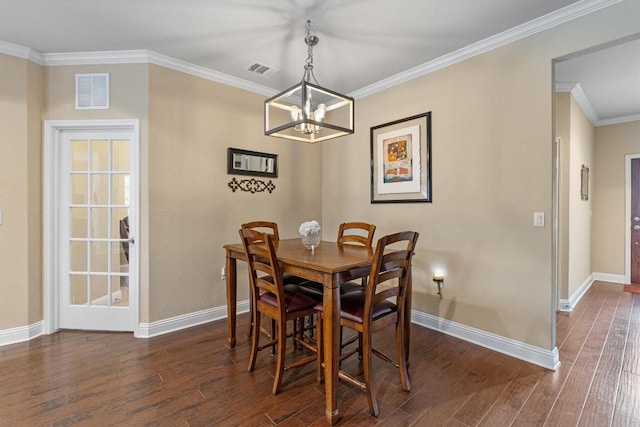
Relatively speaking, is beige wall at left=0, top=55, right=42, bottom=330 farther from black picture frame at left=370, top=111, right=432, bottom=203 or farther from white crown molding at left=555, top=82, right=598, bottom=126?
white crown molding at left=555, top=82, right=598, bottom=126

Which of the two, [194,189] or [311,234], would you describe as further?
[194,189]

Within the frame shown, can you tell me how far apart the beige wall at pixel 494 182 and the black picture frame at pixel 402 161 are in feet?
0.30

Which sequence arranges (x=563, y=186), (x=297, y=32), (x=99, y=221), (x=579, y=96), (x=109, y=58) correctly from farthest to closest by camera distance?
(x=579, y=96)
(x=563, y=186)
(x=99, y=221)
(x=109, y=58)
(x=297, y=32)

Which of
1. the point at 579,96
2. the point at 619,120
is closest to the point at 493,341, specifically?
the point at 579,96

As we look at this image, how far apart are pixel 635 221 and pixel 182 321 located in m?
6.51

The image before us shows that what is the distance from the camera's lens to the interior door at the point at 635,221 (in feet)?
15.0

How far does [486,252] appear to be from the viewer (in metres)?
2.64

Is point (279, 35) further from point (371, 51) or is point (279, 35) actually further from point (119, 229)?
point (119, 229)

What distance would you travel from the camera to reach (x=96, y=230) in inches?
115

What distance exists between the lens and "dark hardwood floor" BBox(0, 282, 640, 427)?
5.67 ft

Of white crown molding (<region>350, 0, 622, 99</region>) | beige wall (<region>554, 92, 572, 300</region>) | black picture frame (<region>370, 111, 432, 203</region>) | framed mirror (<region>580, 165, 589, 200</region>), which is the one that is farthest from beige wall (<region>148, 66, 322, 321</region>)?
framed mirror (<region>580, 165, 589, 200</region>)

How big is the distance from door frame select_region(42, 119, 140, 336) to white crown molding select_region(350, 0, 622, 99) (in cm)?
271

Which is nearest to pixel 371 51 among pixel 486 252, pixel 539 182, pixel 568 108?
pixel 539 182

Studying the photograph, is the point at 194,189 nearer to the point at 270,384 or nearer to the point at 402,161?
the point at 270,384
